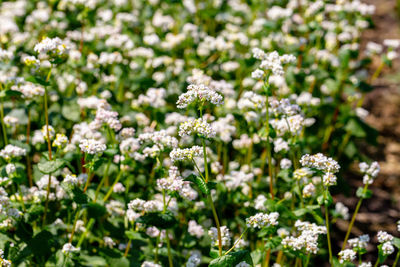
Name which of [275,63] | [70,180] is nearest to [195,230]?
[70,180]

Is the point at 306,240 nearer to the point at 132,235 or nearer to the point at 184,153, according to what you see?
the point at 184,153

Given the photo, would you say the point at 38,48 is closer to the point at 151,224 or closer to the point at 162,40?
the point at 151,224

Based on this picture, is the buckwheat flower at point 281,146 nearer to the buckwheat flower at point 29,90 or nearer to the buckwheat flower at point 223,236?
the buckwheat flower at point 223,236

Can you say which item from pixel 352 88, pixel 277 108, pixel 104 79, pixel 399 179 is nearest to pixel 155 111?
pixel 104 79

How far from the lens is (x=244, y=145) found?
4.19 metres

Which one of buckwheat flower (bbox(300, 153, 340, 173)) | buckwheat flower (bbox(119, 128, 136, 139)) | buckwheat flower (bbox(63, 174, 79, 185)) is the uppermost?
buckwheat flower (bbox(119, 128, 136, 139))

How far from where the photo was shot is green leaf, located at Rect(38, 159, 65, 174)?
121 inches

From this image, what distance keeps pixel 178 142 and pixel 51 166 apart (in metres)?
0.94

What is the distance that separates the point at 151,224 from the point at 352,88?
3184 millimetres

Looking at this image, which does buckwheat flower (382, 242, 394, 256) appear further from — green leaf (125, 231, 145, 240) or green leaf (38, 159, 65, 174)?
green leaf (38, 159, 65, 174)

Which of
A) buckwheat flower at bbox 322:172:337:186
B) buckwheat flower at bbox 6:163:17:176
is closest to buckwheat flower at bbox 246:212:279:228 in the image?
buckwheat flower at bbox 322:172:337:186

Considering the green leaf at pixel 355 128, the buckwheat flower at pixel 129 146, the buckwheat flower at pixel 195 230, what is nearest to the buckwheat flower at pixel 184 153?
the buckwheat flower at pixel 129 146

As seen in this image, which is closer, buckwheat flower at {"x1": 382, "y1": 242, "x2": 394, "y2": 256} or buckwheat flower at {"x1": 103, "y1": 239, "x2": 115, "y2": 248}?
buckwheat flower at {"x1": 382, "y1": 242, "x2": 394, "y2": 256}

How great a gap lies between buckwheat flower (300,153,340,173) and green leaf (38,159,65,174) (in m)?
1.58
